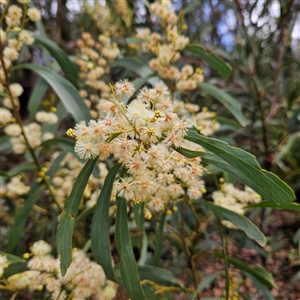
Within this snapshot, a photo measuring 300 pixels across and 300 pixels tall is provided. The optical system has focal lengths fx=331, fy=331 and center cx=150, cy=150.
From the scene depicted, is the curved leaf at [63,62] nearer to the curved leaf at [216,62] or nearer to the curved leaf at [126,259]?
the curved leaf at [216,62]

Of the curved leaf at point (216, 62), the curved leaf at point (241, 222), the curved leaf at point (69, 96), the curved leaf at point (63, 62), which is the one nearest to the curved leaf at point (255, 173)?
the curved leaf at point (241, 222)

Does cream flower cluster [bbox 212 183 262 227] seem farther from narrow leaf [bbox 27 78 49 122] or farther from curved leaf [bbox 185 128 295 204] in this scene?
narrow leaf [bbox 27 78 49 122]

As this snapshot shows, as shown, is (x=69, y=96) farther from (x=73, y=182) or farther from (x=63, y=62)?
(x=73, y=182)

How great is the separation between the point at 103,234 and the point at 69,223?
155mm

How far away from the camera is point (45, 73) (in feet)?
4.20

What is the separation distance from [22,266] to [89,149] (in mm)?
608

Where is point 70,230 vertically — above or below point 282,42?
below

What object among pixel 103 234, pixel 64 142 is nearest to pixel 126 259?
pixel 103 234

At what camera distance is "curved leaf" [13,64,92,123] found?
1.15 meters

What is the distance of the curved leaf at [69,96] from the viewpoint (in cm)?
115

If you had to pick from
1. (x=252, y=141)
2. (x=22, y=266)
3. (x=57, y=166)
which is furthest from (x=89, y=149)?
(x=252, y=141)

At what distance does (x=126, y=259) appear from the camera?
0.86 meters

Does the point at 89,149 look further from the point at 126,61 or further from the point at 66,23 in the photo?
the point at 66,23

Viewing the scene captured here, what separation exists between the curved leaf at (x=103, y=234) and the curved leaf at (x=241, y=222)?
33 cm
